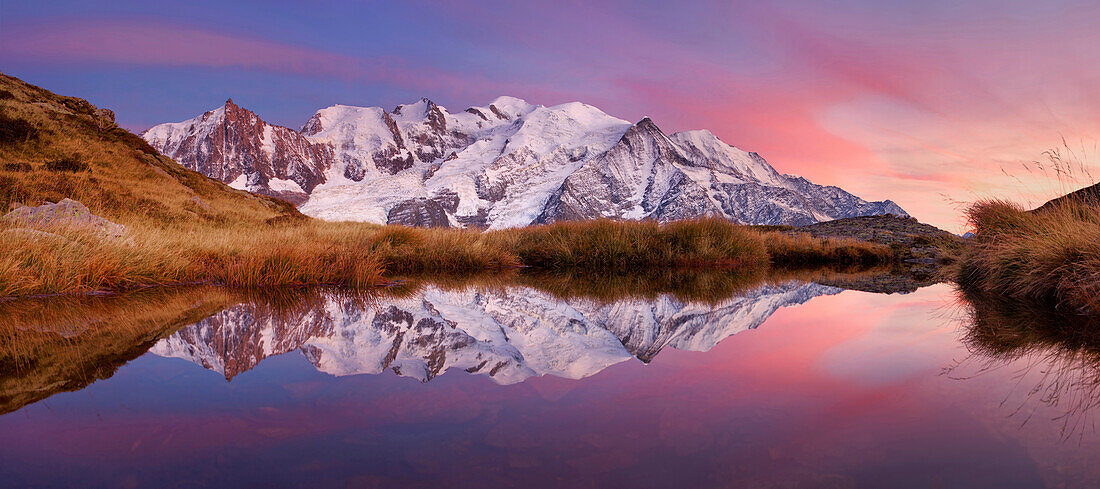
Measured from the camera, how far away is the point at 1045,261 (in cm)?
579

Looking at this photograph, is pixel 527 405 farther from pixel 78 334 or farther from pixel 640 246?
pixel 640 246

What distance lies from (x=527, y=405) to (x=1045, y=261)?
649 centimetres

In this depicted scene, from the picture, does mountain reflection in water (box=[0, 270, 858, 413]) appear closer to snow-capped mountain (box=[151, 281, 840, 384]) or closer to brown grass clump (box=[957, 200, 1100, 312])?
snow-capped mountain (box=[151, 281, 840, 384])

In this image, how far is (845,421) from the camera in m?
1.97

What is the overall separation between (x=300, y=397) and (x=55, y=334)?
96.1 inches

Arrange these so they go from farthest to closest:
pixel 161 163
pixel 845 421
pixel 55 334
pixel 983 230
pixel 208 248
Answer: pixel 161 163 → pixel 983 230 → pixel 208 248 → pixel 55 334 → pixel 845 421

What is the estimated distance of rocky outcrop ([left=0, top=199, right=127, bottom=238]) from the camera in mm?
7617

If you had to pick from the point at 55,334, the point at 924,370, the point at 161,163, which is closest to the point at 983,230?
the point at 924,370

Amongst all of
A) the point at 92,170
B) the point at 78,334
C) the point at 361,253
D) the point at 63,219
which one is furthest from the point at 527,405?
the point at 92,170

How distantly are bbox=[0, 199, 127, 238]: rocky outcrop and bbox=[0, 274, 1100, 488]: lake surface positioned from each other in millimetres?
4159

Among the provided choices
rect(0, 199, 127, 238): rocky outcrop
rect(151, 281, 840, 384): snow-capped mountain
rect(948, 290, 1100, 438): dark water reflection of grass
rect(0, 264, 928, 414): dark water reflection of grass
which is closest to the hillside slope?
rect(0, 199, 127, 238): rocky outcrop

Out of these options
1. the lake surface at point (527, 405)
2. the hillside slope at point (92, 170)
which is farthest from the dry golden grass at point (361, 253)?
the hillside slope at point (92, 170)

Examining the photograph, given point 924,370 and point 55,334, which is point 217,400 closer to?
point 55,334

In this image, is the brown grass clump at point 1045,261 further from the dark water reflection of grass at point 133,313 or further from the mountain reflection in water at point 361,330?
the mountain reflection in water at point 361,330
